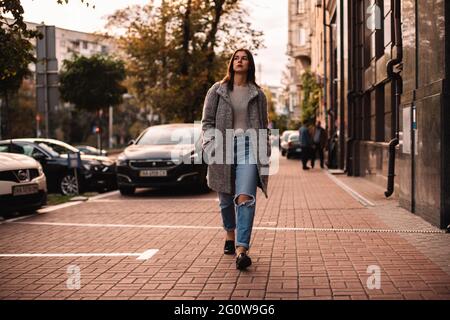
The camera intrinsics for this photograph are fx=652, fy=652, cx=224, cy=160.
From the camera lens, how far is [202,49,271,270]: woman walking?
5875 mm

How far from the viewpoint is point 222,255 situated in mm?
6457

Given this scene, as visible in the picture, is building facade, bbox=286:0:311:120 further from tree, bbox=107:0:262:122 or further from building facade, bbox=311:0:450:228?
building facade, bbox=311:0:450:228

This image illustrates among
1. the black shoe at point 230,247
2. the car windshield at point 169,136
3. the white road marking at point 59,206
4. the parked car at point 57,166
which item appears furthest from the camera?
the car windshield at point 169,136

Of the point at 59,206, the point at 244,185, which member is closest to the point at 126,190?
the point at 59,206

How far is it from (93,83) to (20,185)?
28.6 metres

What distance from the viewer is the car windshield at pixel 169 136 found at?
14666 mm

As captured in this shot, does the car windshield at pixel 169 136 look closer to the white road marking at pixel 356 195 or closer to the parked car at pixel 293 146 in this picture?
the white road marking at pixel 356 195

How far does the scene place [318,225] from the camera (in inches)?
335

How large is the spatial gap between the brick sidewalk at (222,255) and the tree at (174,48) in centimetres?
1447

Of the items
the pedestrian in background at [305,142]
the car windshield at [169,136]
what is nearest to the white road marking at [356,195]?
the car windshield at [169,136]

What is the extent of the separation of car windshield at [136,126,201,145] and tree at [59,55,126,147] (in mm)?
23246

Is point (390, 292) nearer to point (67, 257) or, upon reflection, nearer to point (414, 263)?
point (414, 263)

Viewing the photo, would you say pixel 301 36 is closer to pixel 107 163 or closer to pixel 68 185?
pixel 107 163

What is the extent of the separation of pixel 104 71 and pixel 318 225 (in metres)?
31.6
